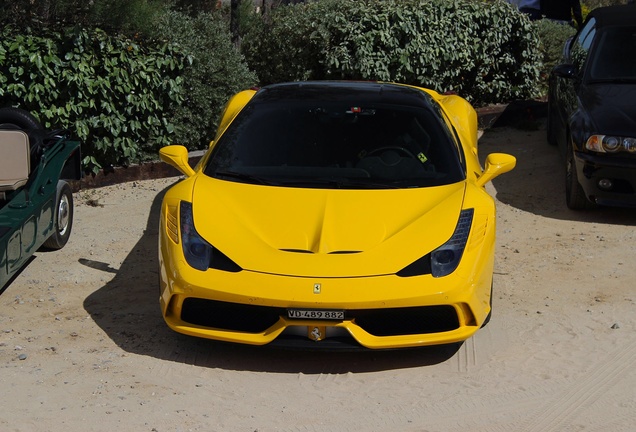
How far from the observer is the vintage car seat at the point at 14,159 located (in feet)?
24.8

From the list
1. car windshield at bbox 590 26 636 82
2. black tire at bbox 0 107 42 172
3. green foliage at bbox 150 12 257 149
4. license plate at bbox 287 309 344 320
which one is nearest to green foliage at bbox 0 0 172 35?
green foliage at bbox 150 12 257 149

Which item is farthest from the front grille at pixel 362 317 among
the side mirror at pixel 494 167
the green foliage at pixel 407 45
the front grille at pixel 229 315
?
the green foliage at pixel 407 45

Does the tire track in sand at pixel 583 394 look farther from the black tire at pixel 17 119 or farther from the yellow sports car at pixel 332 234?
the black tire at pixel 17 119

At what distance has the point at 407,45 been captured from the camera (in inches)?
479

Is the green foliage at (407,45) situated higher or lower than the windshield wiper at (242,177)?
lower

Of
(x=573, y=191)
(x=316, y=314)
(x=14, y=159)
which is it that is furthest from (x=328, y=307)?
(x=573, y=191)

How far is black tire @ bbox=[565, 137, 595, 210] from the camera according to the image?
8953 millimetres

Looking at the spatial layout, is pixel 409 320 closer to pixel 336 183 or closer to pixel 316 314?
pixel 316 314

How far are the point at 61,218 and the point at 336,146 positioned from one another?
8.48ft

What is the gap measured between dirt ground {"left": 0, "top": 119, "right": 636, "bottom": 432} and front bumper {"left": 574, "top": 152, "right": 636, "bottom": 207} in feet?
2.17

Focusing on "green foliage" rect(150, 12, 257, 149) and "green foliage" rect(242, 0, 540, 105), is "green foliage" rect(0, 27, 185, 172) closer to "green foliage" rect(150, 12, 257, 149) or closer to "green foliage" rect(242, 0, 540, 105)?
"green foliage" rect(150, 12, 257, 149)

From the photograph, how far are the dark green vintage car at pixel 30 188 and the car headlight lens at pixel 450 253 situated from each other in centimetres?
278

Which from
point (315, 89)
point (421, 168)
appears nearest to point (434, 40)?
point (315, 89)

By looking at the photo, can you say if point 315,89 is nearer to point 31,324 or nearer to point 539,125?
point 31,324
